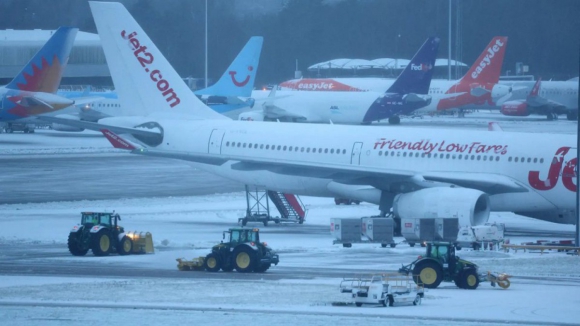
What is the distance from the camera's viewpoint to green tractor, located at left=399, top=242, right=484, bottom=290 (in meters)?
21.2

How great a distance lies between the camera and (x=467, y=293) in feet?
67.4

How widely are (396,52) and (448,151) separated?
8374 cm

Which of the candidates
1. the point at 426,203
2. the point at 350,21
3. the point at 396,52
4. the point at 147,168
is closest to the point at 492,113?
the point at 396,52

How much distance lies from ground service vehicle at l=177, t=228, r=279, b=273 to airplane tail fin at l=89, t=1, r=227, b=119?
14629mm

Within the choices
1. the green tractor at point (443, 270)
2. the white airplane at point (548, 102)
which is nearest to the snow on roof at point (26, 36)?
the white airplane at point (548, 102)

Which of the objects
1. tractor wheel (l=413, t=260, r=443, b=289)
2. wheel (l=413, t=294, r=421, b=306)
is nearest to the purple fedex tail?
tractor wheel (l=413, t=260, r=443, b=289)

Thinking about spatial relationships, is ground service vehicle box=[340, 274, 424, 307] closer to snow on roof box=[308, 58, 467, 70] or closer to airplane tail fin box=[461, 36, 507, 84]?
airplane tail fin box=[461, 36, 507, 84]

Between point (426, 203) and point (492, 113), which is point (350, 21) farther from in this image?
point (426, 203)

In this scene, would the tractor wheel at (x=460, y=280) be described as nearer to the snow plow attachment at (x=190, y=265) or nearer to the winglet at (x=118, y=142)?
the snow plow attachment at (x=190, y=265)

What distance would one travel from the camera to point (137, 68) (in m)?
37.8

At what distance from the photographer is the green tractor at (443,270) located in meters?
21.2

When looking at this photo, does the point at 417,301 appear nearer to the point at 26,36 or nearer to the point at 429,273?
the point at 429,273

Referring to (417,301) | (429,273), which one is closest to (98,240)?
(429,273)

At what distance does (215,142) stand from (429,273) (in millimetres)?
16335
